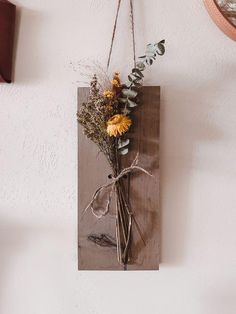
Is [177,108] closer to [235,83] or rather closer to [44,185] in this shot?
[235,83]

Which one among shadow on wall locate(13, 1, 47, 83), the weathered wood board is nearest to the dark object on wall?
shadow on wall locate(13, 1, 47, 83)

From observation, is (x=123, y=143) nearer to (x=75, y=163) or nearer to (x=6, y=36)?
(x=75, y=163)

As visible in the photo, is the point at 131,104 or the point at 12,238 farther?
the point at 12,238

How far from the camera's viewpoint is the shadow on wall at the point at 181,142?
84cm

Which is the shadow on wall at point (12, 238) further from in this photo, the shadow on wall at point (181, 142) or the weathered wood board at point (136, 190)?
the shadow on wall at point (181, 142)

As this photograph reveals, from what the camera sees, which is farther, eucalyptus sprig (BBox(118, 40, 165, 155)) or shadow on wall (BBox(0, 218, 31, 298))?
shadow on wall (BBox(0, 218, 31, 298))

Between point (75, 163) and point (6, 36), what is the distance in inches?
14.9

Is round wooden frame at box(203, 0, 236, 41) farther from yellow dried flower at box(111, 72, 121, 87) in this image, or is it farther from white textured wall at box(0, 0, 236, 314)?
yellow dried flower at box(111, 72, 121, 87)

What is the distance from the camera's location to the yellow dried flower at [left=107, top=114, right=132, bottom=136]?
0.73 meters

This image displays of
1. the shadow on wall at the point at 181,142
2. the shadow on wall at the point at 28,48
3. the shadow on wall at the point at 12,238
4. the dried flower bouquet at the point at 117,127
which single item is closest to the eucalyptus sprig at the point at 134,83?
the dried flower bouquet at the point at 117,127

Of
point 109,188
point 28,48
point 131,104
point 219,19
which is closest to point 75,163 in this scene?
point 109,188

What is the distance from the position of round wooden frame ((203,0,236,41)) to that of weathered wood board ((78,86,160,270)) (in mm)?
234

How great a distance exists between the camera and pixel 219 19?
0.79 metres

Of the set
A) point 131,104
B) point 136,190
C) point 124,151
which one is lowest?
point 136,190
